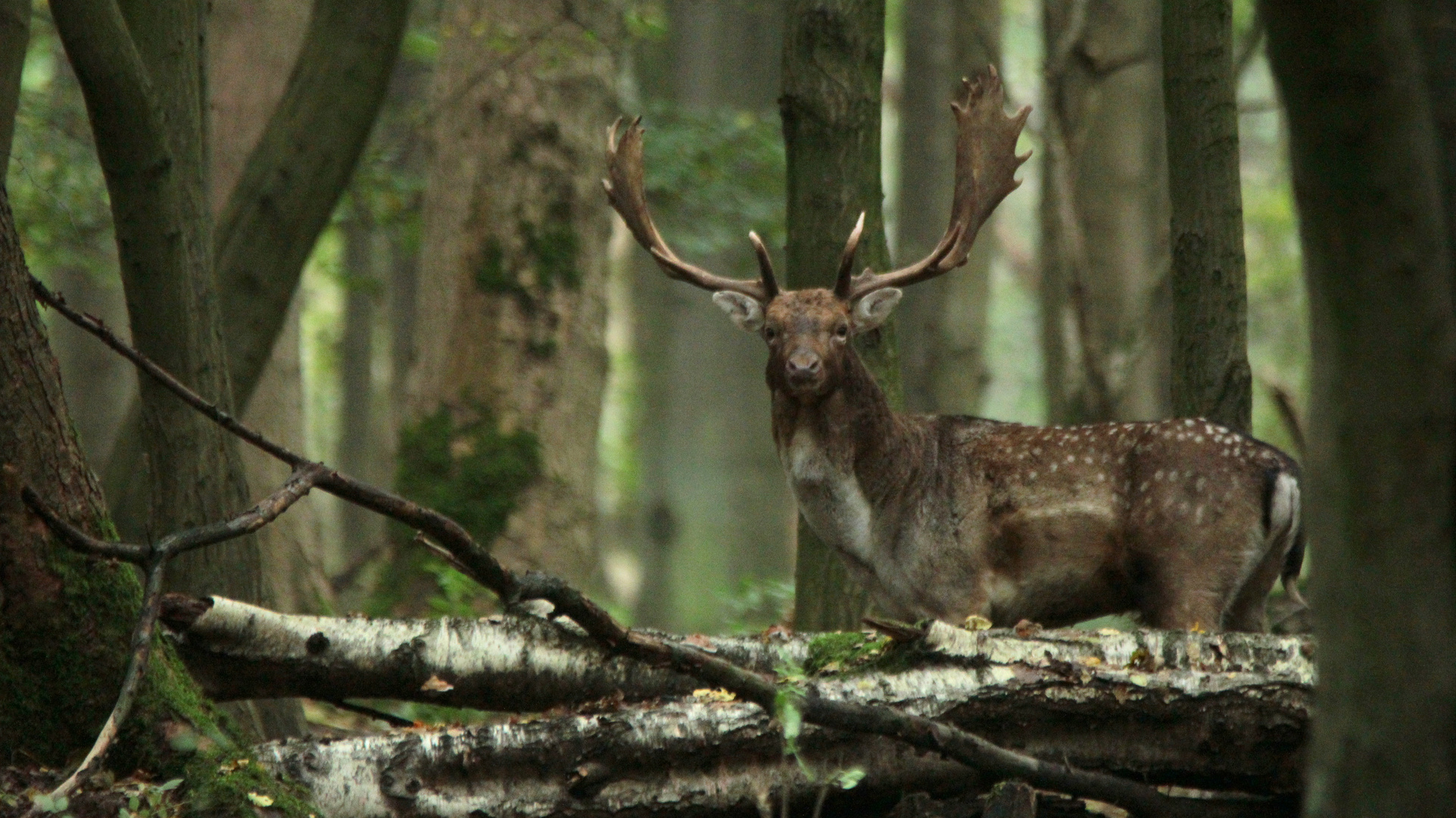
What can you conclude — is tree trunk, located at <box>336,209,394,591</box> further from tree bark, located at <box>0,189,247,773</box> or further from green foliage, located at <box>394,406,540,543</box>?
tree bark, located at <box>0,189,247,773</box>

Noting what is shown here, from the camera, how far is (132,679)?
4.43 m

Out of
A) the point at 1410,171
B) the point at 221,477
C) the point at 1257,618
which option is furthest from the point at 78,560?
the point at 1257,618

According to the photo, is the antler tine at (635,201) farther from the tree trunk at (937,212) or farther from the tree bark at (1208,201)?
the tree trunk at (937,212)

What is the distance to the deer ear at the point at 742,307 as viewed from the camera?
7.93 metres

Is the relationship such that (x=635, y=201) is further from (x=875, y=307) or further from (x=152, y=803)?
(x=152, y=803)

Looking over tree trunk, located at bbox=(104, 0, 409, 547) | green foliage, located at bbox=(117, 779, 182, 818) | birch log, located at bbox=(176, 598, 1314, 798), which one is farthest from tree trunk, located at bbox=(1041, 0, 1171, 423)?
green foliage, located at bbox=(117, 779, 182, 818)

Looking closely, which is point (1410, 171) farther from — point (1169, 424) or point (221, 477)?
point (221, 477)

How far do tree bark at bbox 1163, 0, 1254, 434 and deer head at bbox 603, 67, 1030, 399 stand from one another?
0.73 m

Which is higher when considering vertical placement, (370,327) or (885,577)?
(370,327)

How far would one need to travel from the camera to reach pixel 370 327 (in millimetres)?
20250

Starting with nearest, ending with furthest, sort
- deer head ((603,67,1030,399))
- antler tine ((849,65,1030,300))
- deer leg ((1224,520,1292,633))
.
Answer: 1. deer leg ((1224,520,1292,633))
2. deer head ((603,67,1030,399))
3. antler tine ((849,65,1030,300))

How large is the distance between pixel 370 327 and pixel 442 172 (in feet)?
29.9

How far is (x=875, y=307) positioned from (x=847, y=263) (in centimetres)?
40

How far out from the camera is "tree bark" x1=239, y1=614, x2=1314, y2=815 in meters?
4.98
